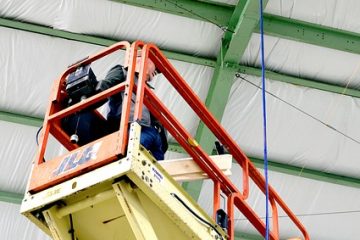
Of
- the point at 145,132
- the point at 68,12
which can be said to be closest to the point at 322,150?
the point at 68,12

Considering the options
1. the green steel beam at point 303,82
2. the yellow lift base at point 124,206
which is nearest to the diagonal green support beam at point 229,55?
the green steel beam at point 303,82

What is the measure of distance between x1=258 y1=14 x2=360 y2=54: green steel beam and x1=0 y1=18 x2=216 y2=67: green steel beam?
108cm

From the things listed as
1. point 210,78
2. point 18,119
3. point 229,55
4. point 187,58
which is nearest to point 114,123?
point 229,55

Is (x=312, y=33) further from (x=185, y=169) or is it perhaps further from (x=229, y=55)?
(x=185, y=169)

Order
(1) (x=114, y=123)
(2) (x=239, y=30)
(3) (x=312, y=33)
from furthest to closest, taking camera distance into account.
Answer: (3) (x=312, y=33) → (2) (x=239, y=30) → (1) (x=114, y=123)

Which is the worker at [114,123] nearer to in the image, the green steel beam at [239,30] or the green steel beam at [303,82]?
the green steel beam at [239,30]

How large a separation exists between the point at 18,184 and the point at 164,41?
12.2 feet

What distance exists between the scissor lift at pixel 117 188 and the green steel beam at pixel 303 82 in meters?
4.73

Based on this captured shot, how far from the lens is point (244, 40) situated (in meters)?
9.89

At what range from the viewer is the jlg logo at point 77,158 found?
5023 millimetres

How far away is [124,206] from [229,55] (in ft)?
18.2

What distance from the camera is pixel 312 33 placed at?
33.6 feet

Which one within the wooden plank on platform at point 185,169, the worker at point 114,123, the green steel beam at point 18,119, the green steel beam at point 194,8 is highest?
the green steel beam at point 194,8

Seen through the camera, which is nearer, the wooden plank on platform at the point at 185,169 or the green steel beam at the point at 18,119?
the wooden plank on platform at the point at 185,169
